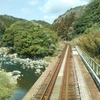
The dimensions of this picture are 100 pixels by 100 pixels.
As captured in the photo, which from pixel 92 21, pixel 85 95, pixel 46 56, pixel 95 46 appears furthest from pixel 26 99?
pixel 92 21

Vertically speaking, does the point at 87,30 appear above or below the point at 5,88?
above

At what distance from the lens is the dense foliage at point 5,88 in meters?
26.1

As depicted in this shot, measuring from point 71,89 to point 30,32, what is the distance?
57.2 metres

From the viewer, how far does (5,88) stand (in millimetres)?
27641

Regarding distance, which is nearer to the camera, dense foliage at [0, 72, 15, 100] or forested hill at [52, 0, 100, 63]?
dense foliage at [0, 72, 15, 100]

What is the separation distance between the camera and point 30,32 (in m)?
78.0

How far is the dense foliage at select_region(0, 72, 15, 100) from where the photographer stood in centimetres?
2608

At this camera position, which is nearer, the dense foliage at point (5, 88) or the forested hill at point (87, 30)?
the dense foliage at point (5, 88)

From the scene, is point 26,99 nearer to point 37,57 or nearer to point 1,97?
point 1,97

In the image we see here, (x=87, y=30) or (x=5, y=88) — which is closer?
(x=5, y=88)

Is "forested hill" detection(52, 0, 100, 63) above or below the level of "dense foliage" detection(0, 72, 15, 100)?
above

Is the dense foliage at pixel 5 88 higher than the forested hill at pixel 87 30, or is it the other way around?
the forested hill at pixel 87 30

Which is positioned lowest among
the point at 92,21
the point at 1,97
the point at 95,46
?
the point at 1,97

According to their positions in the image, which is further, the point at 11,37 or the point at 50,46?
the point at 11,37
